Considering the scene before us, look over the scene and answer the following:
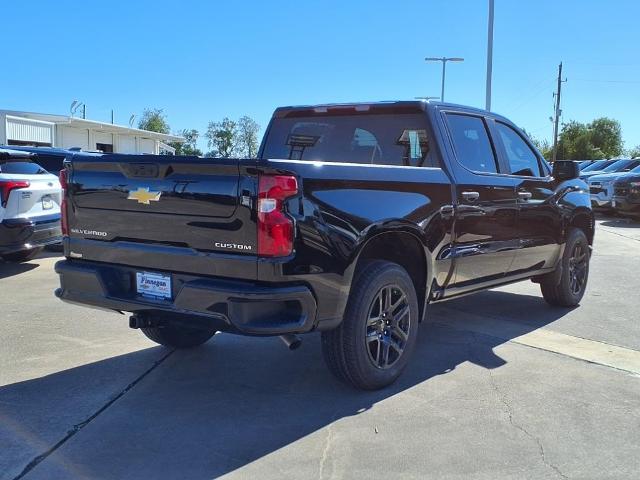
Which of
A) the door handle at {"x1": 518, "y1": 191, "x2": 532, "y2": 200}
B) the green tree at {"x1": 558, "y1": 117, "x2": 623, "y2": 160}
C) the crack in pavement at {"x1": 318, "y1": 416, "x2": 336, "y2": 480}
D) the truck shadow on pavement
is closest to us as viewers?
the crack in pavement at {"x1": 318, "y1": 416, "x2": 336, "y2": 480}

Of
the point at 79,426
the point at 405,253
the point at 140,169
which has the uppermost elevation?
the point at 140,169

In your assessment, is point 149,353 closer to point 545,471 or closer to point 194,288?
→ point 194,288

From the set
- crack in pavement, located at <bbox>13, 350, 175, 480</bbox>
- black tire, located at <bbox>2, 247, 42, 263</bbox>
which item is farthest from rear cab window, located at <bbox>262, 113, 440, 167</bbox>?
black tire, located at <bbox>2, 247, 42, 263</bbox>

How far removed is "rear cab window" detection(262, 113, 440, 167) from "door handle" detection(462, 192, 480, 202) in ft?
1.06

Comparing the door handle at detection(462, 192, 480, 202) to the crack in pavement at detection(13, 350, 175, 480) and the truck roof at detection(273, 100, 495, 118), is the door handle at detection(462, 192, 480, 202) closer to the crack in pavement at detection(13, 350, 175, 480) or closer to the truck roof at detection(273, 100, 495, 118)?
the truck roof at detection(273, 100, 495, 118)

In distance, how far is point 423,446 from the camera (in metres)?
3.50

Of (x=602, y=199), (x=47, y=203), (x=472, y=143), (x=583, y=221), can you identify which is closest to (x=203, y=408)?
(x=472, y=143)

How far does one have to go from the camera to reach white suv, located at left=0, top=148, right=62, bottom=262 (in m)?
7.68

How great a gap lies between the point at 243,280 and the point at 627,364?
331 centimetres

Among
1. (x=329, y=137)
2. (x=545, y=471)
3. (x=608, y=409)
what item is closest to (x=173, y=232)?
(x=329, y=137)

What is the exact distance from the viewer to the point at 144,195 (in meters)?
3.85

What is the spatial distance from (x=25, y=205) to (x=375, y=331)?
5.59m

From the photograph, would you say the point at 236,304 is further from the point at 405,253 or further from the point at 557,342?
the point at 557,342

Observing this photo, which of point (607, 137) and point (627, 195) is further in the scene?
point (607, 137)
